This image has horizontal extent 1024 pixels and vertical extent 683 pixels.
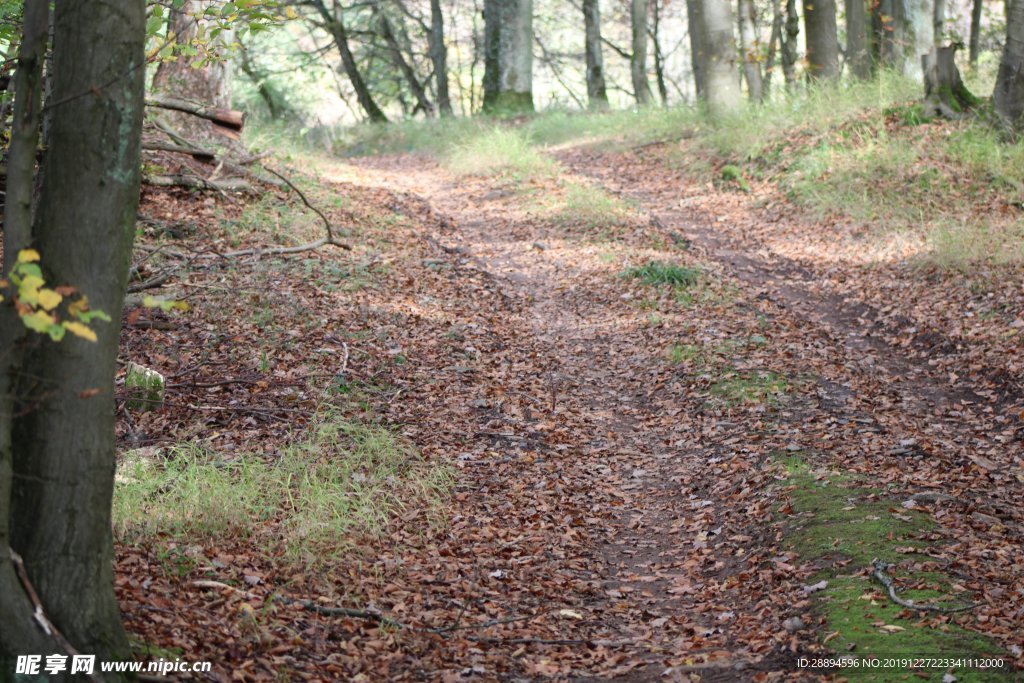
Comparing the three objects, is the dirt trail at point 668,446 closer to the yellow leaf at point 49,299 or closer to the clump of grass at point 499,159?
the yellow leaf at point 49,299

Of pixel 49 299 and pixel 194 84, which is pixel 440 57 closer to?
pixel 194 84

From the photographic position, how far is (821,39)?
1596 centimetres

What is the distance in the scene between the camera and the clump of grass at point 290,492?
185 inches

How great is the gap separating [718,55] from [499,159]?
4.49m

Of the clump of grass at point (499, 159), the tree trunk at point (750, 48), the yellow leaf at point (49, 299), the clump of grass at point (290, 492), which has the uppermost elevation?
the tree trunk at point (750, 48)

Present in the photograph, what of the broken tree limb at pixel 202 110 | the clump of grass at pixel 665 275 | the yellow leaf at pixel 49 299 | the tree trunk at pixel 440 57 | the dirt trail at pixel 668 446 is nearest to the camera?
the yellow leaf at pixel 49 299

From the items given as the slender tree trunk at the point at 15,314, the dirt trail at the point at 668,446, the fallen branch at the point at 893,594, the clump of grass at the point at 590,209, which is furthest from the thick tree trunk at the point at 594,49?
the slender tree trunk at the point at 15,314

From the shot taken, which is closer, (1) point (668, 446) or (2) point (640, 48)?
(1) point (668, 446)

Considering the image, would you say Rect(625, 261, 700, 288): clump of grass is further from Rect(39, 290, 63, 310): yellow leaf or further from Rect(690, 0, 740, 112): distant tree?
Rect(39, 290, 63, 310): yellow leaf

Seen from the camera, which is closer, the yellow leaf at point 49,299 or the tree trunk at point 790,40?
the yellow leaf at point 49,299

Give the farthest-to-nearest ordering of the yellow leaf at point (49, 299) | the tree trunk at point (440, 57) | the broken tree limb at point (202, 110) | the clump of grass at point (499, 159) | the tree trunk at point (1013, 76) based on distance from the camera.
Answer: the tree trunk at point (440, 57) → the clump of grass at point (499, 159) → the tree trunk at point (1013, 76) → the broken tree limb at point (202, 110) → the yellow leaf at point (49, 299)

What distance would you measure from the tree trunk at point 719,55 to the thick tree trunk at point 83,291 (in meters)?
14.7

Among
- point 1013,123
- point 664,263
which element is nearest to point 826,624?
point 664,263

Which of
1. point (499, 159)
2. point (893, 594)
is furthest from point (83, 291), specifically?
point (499, 159)
